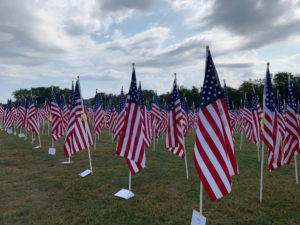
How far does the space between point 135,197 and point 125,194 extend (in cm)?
40

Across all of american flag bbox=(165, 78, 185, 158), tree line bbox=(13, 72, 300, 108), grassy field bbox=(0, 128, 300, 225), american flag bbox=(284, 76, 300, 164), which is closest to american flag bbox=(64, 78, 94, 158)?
grassy field bbox=(0, 128, 300, 225)

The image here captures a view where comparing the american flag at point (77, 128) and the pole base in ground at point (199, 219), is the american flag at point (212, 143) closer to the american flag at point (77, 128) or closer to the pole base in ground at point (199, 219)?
the pole base in ground at point (199, 219)

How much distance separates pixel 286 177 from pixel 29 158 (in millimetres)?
16132

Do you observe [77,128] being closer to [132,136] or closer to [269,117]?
[132,136]

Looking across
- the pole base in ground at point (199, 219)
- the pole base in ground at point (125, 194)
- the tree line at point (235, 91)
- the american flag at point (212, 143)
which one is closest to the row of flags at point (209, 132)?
the american flag at point (212, 143)

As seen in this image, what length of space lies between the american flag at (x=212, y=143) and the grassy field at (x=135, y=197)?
219 cm

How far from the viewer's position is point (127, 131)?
8461 mm

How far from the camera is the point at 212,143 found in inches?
208

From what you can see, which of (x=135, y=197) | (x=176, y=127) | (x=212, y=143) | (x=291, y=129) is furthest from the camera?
(x=176, y=127)

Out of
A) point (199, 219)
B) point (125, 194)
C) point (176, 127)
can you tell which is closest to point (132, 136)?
point (125, 194)

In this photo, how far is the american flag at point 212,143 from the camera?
5238 millimetres

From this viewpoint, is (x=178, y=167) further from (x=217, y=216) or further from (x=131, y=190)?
(x=217, y=216)

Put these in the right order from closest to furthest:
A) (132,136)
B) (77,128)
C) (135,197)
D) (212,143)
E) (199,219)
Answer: (199,219) → (212,143) → (132,136) → (135,197) → (77,128)

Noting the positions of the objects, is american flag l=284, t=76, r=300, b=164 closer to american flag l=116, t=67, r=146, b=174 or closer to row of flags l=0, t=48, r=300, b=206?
row of flags l=0, t=48, r=300, b=206
